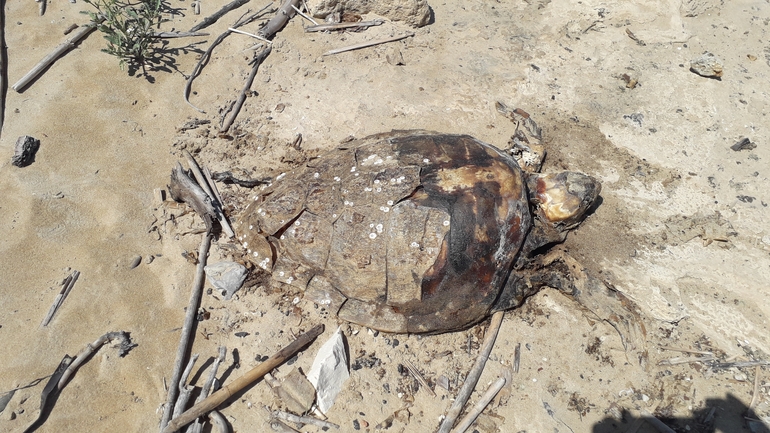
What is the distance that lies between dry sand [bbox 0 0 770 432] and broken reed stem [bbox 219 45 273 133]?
98mm

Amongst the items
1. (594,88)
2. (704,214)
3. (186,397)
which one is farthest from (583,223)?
(186,397)

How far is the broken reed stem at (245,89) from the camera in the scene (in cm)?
525

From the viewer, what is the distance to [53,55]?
5.45m

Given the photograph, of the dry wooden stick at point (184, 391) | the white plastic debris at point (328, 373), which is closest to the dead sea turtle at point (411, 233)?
the white plastic debris at point (328, 373)

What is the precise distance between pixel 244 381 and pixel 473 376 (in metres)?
1.87

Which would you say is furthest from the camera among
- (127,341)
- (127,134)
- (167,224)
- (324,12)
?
(324,12)

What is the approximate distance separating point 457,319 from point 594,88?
12.9ft

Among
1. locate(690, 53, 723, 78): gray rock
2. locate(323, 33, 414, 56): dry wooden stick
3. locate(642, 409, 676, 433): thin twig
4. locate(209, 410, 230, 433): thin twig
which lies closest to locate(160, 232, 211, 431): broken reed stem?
locate(209, 410, 230, 433): thin twig

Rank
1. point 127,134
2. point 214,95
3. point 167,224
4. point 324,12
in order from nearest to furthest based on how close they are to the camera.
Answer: point 167,224
point 127,134
point 214,95
point 324,12

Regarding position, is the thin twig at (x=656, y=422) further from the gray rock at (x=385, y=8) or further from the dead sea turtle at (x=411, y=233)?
the gray rock at (x=385, y=8)

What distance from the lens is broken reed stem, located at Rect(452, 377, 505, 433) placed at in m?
3.47

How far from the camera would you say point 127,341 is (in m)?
3.69

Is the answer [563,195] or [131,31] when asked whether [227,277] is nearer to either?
[563,195]

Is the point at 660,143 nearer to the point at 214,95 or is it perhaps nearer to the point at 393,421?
the point at 393,421
